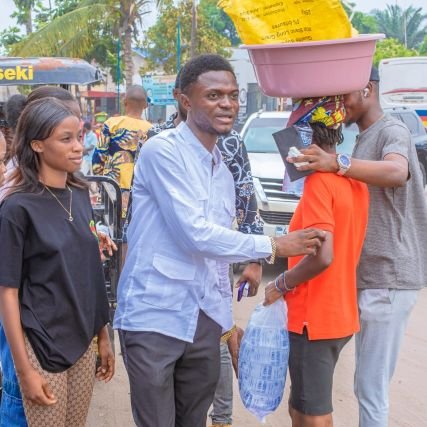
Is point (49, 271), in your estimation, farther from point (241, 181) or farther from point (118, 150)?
point (118, 150)

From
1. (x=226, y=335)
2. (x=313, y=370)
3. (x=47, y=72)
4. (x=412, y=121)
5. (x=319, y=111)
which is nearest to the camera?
(x=319, y=111)

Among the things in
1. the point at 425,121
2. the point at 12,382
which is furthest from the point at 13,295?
the point at 425,121

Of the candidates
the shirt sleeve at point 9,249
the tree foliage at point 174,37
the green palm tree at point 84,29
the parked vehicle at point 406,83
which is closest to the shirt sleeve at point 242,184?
Answer: the shirt sleeve at point 9,249

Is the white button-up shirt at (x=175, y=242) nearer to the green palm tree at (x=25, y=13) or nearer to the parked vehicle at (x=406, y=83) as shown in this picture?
the parked vehicle at (x=406, y=83)

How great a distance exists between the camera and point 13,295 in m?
2.41

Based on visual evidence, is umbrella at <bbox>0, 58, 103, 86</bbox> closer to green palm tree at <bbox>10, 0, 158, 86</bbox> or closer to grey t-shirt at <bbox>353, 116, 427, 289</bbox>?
grey t-shirt at <bbox>353, 116, 427, 289</bbox>

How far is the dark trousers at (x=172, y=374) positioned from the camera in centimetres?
259

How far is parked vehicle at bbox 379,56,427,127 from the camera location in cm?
2080

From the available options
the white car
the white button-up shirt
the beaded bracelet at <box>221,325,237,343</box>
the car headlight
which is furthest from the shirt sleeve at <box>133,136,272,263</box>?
the car headlight

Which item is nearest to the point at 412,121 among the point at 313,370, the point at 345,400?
the point at 345,400

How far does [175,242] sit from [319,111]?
780mm

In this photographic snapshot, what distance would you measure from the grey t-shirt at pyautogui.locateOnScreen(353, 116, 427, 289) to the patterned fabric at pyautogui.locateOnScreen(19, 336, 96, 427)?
1297mm

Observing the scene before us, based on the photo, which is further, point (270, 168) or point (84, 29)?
point (84, 29)

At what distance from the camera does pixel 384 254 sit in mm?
3055
